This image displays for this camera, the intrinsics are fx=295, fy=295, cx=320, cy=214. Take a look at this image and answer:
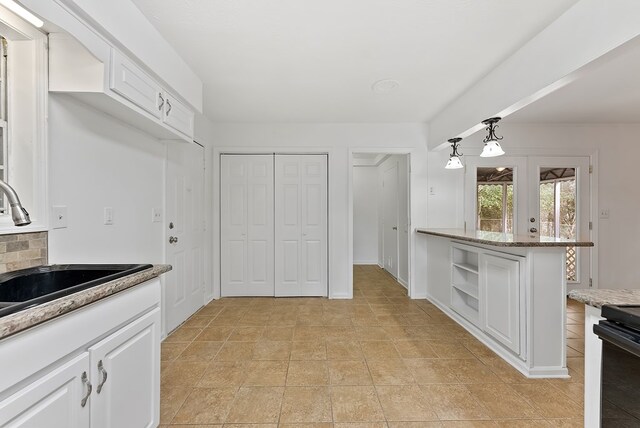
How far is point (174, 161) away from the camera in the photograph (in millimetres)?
2887

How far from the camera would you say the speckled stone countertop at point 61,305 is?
2.40 feet

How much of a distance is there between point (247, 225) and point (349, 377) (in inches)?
98.5

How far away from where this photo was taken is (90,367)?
1022mm

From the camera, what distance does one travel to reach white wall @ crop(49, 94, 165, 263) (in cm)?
158

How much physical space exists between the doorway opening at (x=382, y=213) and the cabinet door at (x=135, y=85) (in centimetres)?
318

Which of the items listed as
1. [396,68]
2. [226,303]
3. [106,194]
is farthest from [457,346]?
[106,194]

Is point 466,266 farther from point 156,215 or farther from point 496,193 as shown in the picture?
point 156,215

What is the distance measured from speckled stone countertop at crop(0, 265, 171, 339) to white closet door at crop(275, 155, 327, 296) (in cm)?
276

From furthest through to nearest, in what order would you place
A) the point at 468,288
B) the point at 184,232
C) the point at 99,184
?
1. the point at 184,232
2. the point at 468,288
3. the point at 99,184

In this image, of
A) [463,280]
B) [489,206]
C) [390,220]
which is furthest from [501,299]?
[390,220]

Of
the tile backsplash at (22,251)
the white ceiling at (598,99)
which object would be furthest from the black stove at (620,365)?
the tile backsplash at (22,251)

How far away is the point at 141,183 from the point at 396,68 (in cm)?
231

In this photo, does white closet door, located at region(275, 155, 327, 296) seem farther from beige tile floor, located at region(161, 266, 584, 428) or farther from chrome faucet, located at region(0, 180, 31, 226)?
chrome faucet, located at region(0, 180, 31, 226)

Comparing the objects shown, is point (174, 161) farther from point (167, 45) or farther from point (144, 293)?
point (144, 293)
